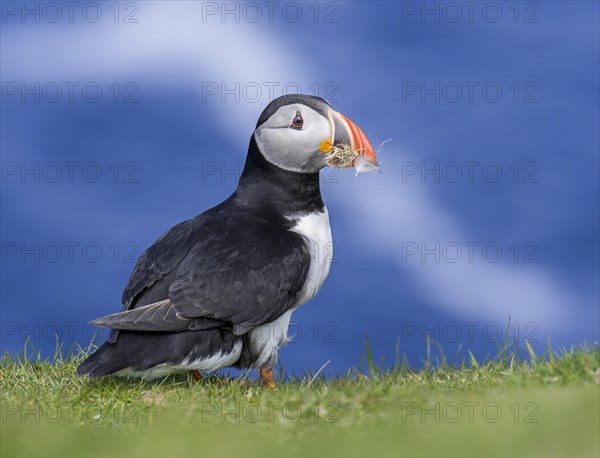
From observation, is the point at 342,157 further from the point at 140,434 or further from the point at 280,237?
the point at 140,434

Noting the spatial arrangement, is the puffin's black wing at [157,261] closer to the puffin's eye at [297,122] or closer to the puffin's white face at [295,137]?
the puffin's white face at [295,137]

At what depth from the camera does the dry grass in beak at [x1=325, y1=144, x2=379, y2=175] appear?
Answer: 22.2 ft

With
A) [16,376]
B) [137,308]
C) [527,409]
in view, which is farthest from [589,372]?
[16,376]

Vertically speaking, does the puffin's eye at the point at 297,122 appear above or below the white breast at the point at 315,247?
above

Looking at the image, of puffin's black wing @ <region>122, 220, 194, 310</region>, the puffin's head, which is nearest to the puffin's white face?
the puffin's head

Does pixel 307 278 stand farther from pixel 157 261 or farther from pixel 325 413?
pixel 325 413

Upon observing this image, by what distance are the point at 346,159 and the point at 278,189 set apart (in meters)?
0.54

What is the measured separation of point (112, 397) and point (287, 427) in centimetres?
137

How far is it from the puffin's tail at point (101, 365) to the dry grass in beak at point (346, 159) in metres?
2.03

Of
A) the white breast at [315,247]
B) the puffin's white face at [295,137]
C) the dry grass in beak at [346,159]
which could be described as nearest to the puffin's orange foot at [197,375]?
the white breast at [315,247]

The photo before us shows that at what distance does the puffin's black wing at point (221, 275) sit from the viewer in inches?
240

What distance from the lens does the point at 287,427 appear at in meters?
5.28

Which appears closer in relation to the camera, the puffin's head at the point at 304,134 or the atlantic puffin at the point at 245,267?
the atlantic puffin at the point at 245,267

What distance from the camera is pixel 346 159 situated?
22.2ft
